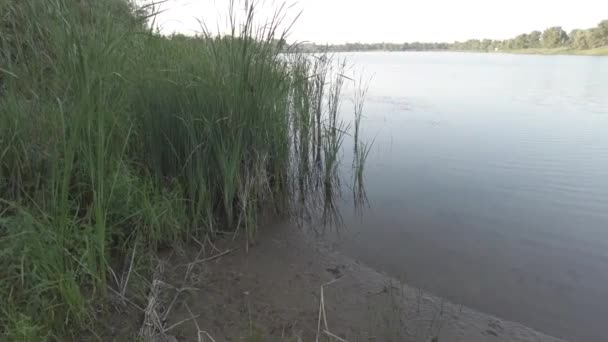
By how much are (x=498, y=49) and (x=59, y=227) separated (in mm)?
100444

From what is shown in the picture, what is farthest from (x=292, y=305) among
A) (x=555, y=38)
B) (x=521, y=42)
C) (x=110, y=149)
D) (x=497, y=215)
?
(x=521, y=42)

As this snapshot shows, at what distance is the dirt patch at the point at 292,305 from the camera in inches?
88.0

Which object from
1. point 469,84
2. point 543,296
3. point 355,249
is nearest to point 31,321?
point 355,249

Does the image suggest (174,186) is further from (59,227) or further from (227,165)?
(59,227)

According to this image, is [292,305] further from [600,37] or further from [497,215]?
[600,37]

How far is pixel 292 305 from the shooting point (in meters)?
2.54

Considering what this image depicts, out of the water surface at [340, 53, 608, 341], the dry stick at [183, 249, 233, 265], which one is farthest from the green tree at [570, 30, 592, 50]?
the dry stick at [183, 249, 233, 265]

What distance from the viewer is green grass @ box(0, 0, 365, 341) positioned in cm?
188

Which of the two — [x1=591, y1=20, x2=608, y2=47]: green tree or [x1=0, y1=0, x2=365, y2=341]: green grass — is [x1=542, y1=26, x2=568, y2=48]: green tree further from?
[x1=0, y1=0, x2=365, y2=341]: green grass

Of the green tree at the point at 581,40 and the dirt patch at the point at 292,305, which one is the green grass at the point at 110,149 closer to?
the dirt patch at the point at 292,305

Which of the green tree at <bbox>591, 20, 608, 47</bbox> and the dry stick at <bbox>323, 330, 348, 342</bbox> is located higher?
the green tree at <bbox>591, 20, 608, 47</bbox>

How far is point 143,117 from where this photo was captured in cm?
298

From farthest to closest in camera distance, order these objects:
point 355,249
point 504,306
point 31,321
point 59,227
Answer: point 355,249, point 504,306, point 59,227, point 31,321

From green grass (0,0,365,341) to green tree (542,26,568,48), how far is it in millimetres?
80523
